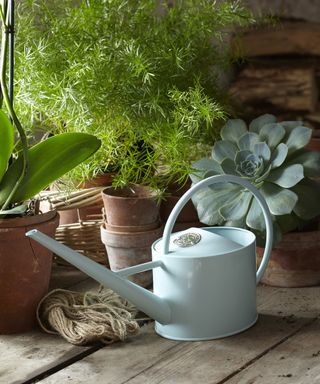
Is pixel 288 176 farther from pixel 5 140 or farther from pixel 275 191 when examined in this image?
pixel 5 140

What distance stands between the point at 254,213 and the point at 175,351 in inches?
10.2

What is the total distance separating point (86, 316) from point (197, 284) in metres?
0.17

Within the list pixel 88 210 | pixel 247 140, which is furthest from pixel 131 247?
pixel 247 140

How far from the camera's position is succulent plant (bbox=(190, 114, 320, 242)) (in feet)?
3.97

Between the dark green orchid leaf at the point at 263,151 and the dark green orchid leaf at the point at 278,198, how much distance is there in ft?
0.14

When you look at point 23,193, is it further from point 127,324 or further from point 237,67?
point 237,67

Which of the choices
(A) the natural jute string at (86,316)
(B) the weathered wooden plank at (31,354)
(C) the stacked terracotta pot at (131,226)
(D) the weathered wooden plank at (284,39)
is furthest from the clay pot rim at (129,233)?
(D) the weathered wooden plank at (284,39)

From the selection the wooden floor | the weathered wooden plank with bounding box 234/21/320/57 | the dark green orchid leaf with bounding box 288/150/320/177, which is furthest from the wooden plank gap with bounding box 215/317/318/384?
the weathered wooden plank with bounding box 234/21/320/57

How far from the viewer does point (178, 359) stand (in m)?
1.04

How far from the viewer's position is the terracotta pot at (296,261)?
1.26 meters

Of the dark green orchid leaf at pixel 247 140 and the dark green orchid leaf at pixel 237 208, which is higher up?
the dark green orchid leaf at pixel 247 140

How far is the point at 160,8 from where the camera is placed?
6.75 feet

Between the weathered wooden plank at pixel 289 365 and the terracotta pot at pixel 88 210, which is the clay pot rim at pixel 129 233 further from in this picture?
the weathered wooden plank at pixel 289 365

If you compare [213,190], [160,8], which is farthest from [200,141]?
[160,8]
